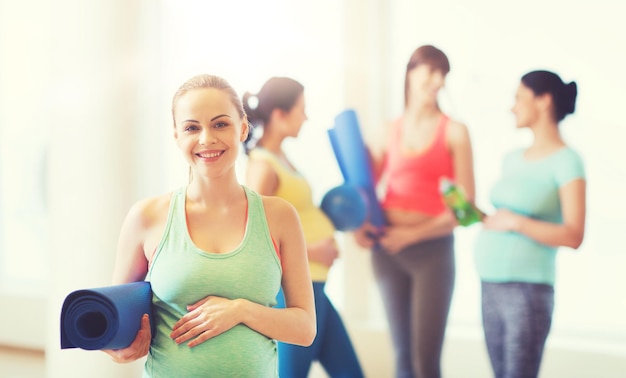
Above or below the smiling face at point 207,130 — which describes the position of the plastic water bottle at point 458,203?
below

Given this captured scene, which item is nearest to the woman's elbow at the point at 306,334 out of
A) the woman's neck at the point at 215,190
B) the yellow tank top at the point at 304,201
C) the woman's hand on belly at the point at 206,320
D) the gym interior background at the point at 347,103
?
the woman's hand on belly at the point at 206,320

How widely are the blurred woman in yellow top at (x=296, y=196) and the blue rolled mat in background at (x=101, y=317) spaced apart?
115 centimetres

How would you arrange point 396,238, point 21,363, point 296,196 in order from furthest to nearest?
point 21,363, point 396,238, point 296,196

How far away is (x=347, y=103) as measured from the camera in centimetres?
266

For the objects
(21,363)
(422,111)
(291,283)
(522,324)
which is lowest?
(21,363)

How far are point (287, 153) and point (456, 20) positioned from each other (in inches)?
30.2

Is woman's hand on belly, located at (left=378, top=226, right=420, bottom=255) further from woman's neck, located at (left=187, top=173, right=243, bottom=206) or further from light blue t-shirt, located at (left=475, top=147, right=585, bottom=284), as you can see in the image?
woman's neck, located at (left=187, top=173, right=243, bottom=206)

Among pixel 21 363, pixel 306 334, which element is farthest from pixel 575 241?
pixel 21 363

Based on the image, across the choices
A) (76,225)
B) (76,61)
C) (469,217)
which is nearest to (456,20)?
(469,217)

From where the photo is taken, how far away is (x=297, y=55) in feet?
9.05

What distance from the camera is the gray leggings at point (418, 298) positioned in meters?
2.53

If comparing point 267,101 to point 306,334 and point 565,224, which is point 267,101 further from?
point 306,334

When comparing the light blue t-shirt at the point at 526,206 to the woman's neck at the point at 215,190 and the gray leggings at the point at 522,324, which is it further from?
the woman's neck at the point at 215,190

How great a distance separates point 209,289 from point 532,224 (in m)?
1.45
